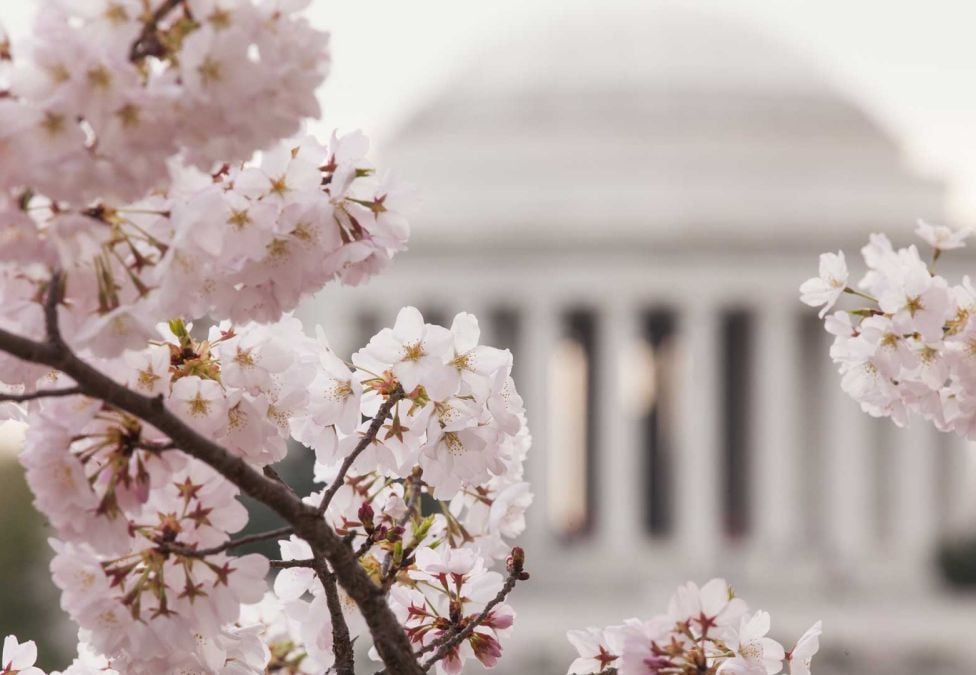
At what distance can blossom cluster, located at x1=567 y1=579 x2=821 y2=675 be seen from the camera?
4.32 m

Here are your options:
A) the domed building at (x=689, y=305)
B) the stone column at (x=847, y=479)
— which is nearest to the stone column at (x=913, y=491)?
the domed building at (x=689, y=305)

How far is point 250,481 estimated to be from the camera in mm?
4328

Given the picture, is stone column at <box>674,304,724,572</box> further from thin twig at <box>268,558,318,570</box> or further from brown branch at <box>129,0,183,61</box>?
brown branch at <box>129,0,183,61</box>

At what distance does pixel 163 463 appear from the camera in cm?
434

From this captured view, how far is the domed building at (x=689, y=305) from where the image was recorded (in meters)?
73.6

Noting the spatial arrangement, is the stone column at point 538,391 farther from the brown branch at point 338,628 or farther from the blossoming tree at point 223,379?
the brown branch at point 338,628

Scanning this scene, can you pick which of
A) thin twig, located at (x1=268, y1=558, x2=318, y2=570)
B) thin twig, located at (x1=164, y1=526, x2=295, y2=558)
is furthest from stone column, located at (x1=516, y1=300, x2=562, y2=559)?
thin twig, located at (x1=164, y1=526, x2=295, y2=558)

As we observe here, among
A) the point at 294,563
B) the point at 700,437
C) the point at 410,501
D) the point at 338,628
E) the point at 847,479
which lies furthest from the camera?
the point at 847,479

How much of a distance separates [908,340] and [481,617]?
142cm

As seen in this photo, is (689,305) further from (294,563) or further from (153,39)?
(153,39)

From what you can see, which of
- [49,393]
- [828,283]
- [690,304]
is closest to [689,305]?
[690,304]

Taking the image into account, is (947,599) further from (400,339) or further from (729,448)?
(400,339)

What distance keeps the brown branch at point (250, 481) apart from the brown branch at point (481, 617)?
31 centimetres

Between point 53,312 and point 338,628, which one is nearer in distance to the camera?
point 53,312
